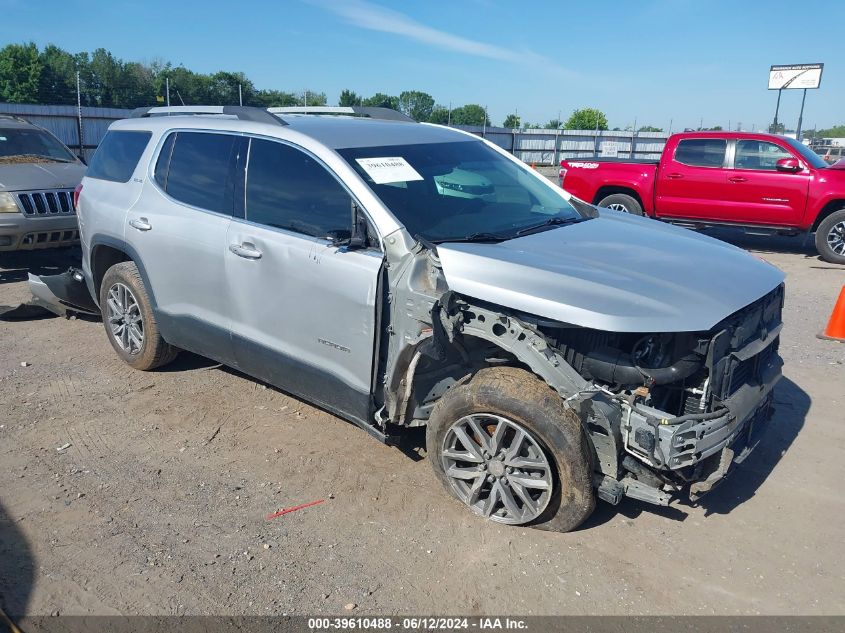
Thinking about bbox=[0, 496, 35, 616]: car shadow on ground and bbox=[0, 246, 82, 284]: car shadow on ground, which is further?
bbox=[0, 246, 82, 284]: car shadow on ground

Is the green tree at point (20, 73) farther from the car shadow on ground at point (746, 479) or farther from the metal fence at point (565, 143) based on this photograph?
the car shadow on ground at point (746, 479)

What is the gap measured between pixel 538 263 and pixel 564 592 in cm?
152

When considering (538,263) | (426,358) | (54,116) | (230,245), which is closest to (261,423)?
(230,245)

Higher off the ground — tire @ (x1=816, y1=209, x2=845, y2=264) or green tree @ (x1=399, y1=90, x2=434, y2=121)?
green tree @ (x1=399, y1=90, x2=434, y2=121)

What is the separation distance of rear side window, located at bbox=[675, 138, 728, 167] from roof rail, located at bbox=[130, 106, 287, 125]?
886 centimetres

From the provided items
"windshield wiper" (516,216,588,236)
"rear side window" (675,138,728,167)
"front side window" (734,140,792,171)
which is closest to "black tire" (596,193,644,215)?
"rear side window" (675,138,728,167)

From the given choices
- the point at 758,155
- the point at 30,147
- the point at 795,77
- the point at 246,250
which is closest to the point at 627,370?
the point at 246,250

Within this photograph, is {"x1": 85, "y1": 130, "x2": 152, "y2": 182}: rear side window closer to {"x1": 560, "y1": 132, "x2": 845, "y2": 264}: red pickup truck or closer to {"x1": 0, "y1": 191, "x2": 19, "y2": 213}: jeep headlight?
{"x1": 0, "y1": 191, "x2": 19, "y2": 213}: jeep headlight

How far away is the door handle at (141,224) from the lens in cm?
492

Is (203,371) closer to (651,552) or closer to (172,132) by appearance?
(172,132)

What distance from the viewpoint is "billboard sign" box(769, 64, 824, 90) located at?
2844cm

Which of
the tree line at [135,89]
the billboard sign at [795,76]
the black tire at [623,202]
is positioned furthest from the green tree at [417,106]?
the billboard sign at [795,76]

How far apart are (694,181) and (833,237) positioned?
224 centimetres

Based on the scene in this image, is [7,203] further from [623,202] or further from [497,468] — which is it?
[623,202]
